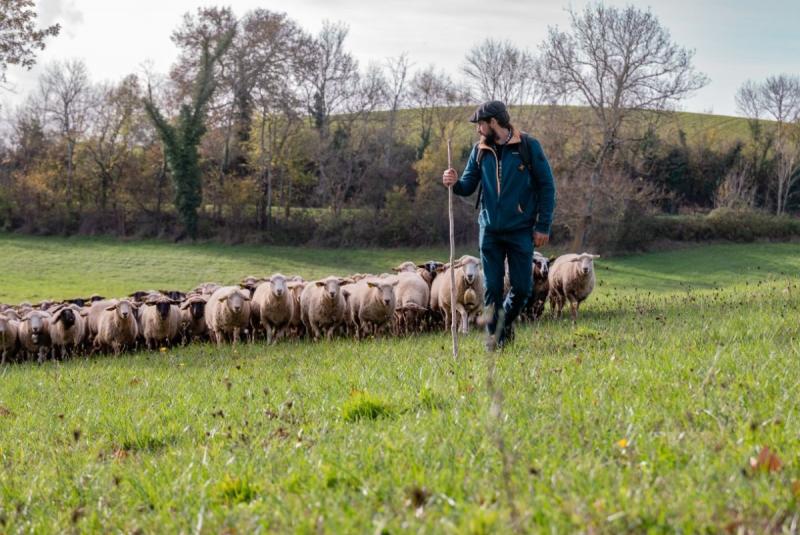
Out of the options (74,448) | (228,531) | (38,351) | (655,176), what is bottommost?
(38,351)

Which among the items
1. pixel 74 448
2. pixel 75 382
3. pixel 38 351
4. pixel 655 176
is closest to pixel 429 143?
pixel 655 176

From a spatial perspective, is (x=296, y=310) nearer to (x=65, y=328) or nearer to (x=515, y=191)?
(x=65, y=328)

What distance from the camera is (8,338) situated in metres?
17.8

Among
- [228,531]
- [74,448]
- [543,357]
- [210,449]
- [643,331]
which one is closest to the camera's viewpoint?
[228,531]

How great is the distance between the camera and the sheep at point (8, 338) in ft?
58.1

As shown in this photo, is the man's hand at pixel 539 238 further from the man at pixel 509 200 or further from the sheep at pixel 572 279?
the sheep at pixel 572 279

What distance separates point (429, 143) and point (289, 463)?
61065 mm

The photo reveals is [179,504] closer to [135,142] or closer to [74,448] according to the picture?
[74,448]

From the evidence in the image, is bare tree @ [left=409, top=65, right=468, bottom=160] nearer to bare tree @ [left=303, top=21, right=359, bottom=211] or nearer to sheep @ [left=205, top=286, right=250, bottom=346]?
bare tree @ [left=303, top=21, right=359, bottom=211]

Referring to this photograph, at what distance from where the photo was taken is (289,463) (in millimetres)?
4266

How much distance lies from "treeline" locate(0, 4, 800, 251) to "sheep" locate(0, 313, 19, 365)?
103ft

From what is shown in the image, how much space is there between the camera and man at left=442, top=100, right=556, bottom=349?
852 centimetres

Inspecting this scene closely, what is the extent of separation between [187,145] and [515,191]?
47.3m

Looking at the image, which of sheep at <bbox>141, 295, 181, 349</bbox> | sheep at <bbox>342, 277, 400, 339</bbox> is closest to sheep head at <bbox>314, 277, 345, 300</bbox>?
sheep at <bbox>342, 277, 400, 339</bbox>
